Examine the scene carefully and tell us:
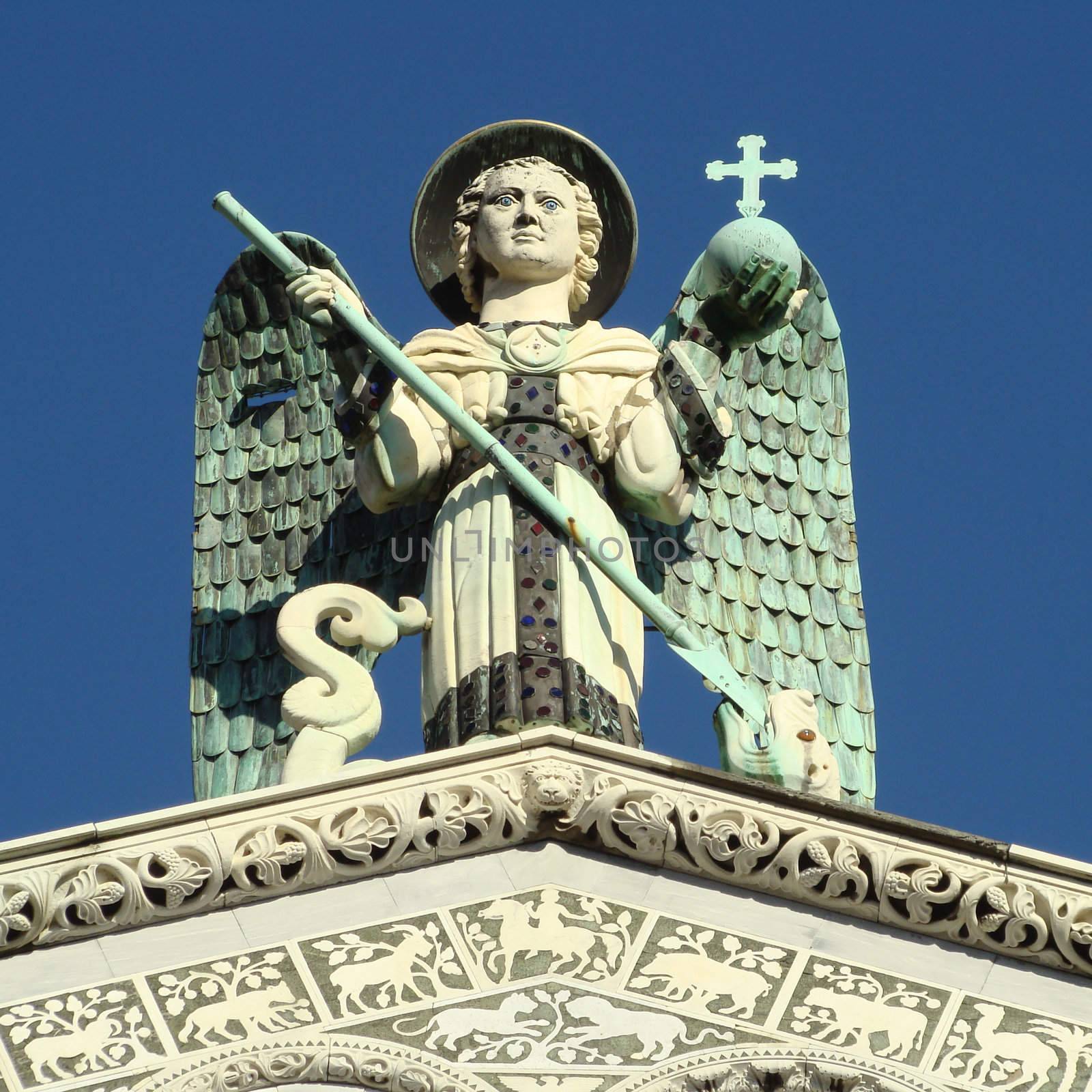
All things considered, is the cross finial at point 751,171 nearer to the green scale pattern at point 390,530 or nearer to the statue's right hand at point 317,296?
the green scale pattern at point 390,530

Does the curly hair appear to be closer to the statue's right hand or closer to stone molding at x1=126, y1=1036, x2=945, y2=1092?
the statue's right hand

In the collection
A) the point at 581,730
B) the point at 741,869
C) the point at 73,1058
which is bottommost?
the point at 73,1058

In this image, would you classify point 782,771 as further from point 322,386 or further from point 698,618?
point 322,386

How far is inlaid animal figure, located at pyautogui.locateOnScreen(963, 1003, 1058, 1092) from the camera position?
13.5m

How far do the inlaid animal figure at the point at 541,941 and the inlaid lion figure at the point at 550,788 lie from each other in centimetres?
37

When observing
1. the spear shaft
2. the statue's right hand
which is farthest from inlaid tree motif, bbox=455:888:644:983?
the statue's right hand

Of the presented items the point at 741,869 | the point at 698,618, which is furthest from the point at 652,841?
the point at 698,618

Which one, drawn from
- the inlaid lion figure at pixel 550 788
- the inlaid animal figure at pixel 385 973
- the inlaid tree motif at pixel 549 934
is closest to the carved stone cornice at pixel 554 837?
the inlaid lion figure at pixel 550 788

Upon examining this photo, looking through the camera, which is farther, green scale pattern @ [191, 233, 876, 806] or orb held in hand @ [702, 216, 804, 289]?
green scale pattern @ [191, 233, 876, 806]

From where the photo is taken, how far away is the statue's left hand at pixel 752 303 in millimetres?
16719

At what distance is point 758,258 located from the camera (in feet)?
54.8

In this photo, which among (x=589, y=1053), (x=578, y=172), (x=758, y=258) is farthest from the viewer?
(x=578, y=172)

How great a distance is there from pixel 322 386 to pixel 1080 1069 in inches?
232

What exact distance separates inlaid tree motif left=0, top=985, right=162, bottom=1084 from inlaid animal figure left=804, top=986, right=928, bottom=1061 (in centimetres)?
226
